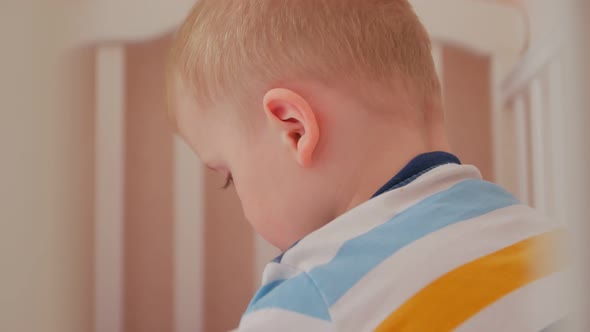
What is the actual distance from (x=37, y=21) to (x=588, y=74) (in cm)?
91

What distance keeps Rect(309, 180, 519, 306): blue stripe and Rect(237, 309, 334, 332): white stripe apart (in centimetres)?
1

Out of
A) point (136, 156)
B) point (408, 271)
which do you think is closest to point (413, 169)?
point (408, 271)

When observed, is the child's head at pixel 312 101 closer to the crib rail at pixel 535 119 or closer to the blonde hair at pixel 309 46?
the blonde hair at pixel 309 46

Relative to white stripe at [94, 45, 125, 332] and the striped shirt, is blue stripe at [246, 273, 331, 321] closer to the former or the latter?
the striped shirt

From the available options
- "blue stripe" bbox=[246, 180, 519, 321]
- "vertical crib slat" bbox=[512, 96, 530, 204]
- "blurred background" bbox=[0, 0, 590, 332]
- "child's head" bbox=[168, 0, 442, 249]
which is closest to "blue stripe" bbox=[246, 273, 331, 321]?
"blue stripe" bbox=[246, 180, 519, 321]

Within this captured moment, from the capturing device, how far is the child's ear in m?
0.49

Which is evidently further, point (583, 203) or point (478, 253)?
point (478, 253)

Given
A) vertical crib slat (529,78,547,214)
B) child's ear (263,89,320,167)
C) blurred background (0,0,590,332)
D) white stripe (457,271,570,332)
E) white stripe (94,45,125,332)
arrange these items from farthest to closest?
1. white stripe (94,45,125,332)
2. vertical crib slat (529,78,547,214)
3. blurred background (0,0,590,332)
4. child's ear (263,89,320,167)
5. white stripe (457,271,570,332)

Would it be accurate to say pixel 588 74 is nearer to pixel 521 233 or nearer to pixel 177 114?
pixel 521 233

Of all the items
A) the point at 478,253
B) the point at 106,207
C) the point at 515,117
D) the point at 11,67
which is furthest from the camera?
the point at 515,117

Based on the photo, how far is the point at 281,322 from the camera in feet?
1.33

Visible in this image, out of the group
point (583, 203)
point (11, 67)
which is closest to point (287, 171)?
point (583, 203)

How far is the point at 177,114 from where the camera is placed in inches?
24.0

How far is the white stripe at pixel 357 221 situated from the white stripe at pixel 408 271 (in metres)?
0.03
